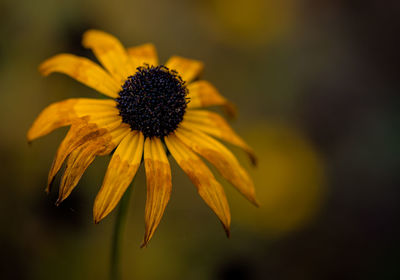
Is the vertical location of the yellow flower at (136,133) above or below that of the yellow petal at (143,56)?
below

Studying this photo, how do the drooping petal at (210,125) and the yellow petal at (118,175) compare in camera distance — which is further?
the drooping petal at (210,125)

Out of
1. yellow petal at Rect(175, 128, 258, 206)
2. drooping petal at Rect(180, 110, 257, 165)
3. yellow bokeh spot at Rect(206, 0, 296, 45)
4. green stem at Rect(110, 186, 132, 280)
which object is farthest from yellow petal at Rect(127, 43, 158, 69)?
yellow bokeh spot at Rect(206, 0, 296, 45)

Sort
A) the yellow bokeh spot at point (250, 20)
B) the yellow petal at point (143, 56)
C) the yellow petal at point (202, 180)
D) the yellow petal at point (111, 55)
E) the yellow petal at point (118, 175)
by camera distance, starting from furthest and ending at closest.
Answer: the yellow bokeh spot at point (250, 20) → the yellow petal at point (143, 56) → the yellow petal at point (111, 55) → the yellow petal at point (202, 180) → the yellow petal at point (118, 175)

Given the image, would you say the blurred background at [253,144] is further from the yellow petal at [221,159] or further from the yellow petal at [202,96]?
the yellow petal at [221,159]

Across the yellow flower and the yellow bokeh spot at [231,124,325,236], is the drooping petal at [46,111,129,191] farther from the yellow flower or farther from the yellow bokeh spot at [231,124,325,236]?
the yellow bokeh spot at [231,124,325,236]

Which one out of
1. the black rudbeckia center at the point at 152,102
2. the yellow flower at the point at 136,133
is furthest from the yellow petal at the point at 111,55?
the black rudbeckia center at the point at 152,102

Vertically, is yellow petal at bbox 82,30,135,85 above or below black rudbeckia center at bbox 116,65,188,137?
above

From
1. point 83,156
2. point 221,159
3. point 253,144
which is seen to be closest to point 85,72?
point 83,156

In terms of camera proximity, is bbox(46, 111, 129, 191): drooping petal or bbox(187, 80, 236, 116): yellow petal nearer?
bbox(46, 111, 129, 191): drooping petal
